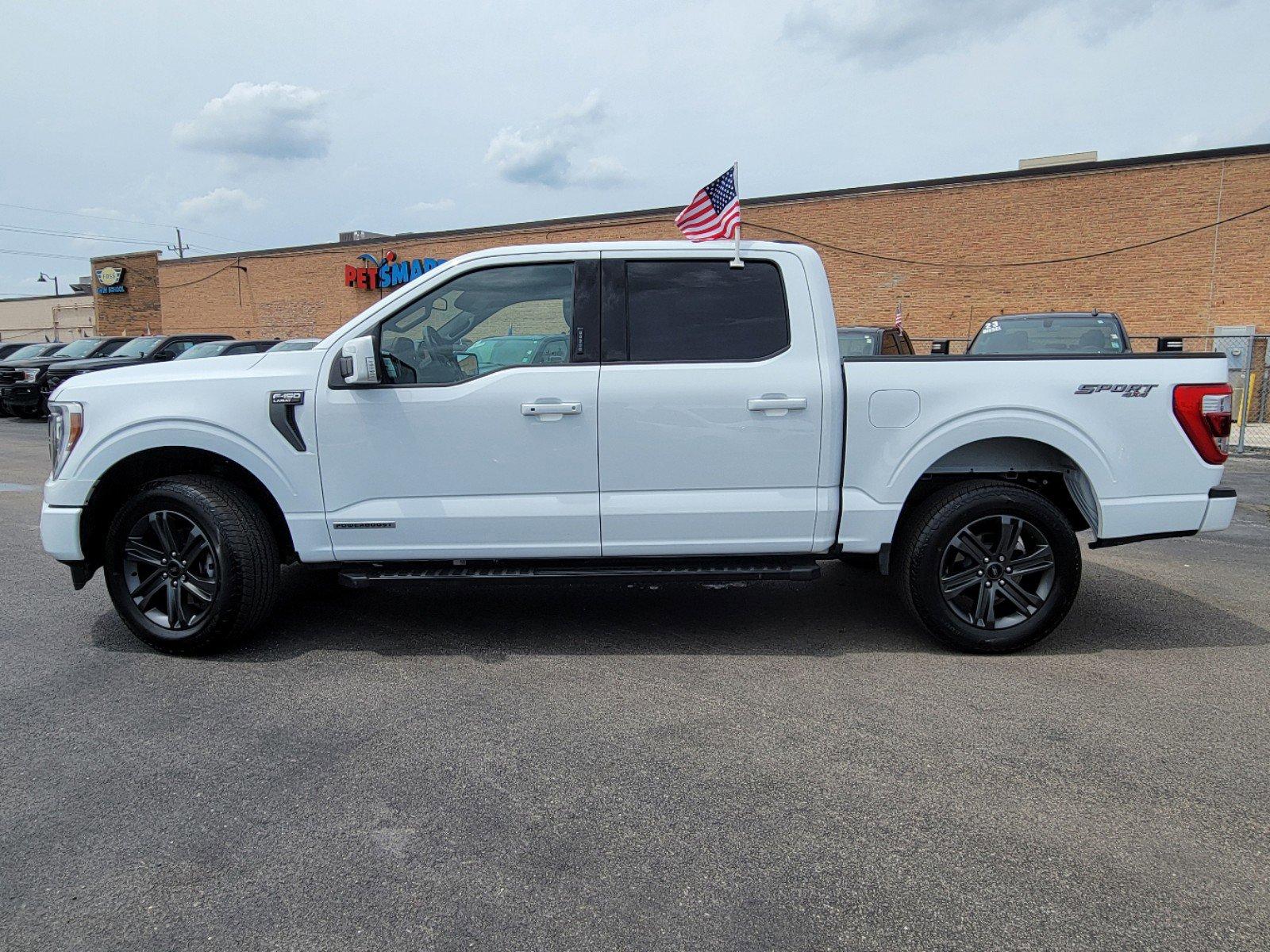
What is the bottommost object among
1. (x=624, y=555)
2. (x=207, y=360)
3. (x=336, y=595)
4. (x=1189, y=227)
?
(x=336, y=595)

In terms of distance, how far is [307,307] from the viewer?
35.5m

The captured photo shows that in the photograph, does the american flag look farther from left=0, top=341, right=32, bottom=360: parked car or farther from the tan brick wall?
the tan brick wall

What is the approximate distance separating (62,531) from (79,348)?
20437mm

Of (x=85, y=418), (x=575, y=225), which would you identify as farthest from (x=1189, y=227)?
Answer: (x=85, y=418)

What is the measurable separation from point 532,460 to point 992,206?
71.1ft

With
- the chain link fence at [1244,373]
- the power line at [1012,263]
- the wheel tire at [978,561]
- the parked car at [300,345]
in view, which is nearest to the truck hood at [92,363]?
the parked car at [300,345]

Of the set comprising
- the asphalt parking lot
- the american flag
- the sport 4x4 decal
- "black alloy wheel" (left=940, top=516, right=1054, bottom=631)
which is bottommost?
the asphalt parking lot

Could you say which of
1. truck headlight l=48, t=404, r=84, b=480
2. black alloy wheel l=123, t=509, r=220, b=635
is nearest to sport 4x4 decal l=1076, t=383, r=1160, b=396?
black alloy wheel l=123, t=509, r=220, b=635

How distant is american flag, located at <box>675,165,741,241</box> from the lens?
575 centimetres

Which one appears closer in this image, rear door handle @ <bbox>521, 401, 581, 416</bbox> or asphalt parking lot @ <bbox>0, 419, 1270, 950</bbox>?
asphalt parking lot @ <bbox>0, 419, 1270, 950</bbox>

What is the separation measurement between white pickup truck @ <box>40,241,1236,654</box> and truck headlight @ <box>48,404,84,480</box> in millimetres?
12

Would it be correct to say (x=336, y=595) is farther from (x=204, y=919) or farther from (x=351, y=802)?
(x=204, y=919)

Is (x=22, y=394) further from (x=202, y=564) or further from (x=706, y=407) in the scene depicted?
(x=706, y=407)

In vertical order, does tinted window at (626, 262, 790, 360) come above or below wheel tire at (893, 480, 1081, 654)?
above
